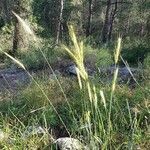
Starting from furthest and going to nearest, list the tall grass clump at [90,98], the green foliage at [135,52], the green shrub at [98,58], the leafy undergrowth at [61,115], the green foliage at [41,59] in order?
the green foliage at [135,52] → the green foliage at [41,59] → the green shrub at [98,58] → the leafy undergrowth at [61,115] → the tall grass clump at [90,98]

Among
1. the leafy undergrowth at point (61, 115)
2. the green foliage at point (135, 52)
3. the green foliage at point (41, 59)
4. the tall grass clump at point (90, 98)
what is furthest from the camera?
the green foliage at point (135, 52)

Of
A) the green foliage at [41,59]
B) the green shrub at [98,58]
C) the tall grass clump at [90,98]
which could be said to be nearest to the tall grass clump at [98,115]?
the tall grass clump at [90,98]

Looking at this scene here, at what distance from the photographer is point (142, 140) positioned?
4664mm

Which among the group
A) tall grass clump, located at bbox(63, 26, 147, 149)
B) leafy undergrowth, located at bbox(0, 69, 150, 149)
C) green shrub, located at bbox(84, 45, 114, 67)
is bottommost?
green shrub, located at bbox(84, 45, 114, 67)

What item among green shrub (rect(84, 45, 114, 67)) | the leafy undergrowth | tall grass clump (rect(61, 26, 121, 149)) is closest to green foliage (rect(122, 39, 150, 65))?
green shrub (rect(84, 45, 114, 67))

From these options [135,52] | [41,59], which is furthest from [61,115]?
[135,52]

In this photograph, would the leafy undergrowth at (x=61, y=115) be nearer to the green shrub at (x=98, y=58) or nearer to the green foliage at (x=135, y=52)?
the green shrub at (x=98, y=58)

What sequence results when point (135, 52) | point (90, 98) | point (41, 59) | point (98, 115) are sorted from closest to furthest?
point (90, 98) → point (98, 115) → point (41, 59) → point (135, 52)

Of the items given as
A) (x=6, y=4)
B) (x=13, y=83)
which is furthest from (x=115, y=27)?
(x=13, y=83)

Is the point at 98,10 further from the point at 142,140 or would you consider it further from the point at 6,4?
the point at 142,140

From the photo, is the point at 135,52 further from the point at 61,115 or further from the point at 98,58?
the point at 61,115

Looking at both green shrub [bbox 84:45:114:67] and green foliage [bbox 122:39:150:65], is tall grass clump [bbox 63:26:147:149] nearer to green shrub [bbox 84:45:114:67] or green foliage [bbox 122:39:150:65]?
green shrub [bbox 84:45:114:67]

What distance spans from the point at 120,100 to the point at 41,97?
110 centimetres

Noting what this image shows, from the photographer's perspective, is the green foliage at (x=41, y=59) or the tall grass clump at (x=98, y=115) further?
the green foliage at (x=41, y=59)
